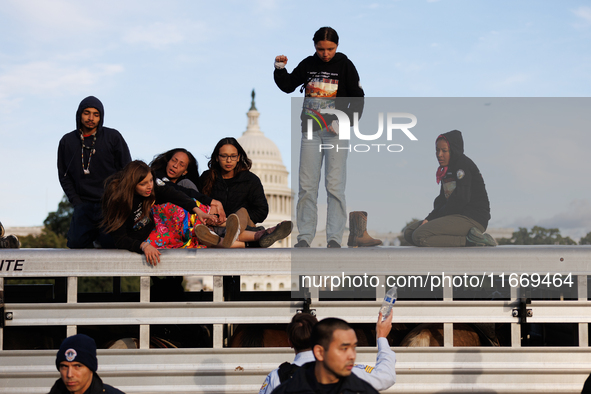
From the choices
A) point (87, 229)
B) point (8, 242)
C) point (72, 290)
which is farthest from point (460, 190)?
point (8, 242)

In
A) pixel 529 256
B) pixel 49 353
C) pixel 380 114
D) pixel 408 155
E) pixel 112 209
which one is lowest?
pixel 49 353

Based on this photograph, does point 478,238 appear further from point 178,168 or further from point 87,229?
point 87,229

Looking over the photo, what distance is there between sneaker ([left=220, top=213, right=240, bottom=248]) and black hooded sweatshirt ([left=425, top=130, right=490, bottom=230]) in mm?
1360

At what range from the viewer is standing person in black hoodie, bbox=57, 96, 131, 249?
5.71 meters

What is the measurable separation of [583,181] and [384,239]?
1.48m

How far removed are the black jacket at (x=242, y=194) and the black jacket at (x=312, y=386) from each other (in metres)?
2.99

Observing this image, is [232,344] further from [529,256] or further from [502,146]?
[502,146]

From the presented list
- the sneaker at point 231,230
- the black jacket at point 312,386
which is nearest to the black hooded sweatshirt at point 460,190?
the sneaker at point 231,230

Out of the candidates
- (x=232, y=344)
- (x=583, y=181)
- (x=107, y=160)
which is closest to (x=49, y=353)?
(x=232, y=344)

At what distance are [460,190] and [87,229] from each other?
287 centimetres

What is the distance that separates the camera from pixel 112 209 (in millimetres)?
4984

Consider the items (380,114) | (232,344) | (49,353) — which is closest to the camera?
(49,353)

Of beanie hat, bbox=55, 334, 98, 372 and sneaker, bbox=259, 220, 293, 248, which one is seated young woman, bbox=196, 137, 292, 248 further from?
beanie hat, bbox=55, 334, 98, 372

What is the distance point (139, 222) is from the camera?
5094 mm
